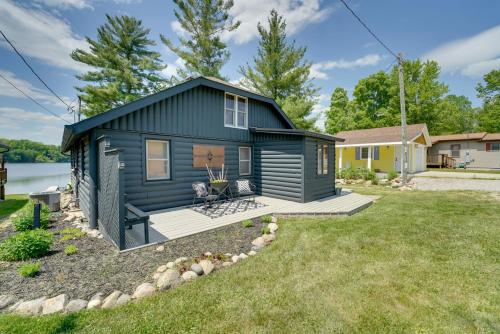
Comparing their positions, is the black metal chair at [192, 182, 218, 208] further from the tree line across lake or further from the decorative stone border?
the tree line across lake

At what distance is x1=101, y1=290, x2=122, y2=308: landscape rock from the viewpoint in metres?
2.44

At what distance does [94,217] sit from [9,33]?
749 centimetres

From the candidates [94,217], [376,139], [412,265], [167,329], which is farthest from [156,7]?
[376,139]

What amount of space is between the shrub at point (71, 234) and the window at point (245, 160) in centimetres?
546

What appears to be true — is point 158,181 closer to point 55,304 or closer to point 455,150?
point 55,304

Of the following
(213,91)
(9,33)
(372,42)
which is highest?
Result: (372,42)

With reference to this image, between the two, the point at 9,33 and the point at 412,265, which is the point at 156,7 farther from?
the point at 412,265

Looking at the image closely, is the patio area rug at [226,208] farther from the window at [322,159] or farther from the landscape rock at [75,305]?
the landscape rock at [75,305]

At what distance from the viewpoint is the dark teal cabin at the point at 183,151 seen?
5.00 meters

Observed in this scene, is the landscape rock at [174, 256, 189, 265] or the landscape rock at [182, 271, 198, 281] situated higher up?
the landscape rock at [174, 256, 189, 265]

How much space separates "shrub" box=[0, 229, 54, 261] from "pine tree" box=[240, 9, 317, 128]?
1601cm

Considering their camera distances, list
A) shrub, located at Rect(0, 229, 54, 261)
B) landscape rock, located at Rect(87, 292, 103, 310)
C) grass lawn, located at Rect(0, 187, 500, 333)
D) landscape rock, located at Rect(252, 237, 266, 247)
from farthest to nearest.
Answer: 1. landscape rock, located at Rect(252, 237, 266, 247)
2. shrub, located at Rect(0, 229, 54, 261)
3. landscape rock, located at Rect(87, 292, 103, 310)
4. grass lawn, located at Rect(0, 187, 500, 333)

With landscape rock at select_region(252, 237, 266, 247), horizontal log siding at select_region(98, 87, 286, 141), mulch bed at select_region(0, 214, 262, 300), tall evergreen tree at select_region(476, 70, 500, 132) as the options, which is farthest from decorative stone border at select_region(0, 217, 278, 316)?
tall evergreen tree at select_region(476, 70, 500, 132)

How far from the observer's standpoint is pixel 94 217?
5.26m
